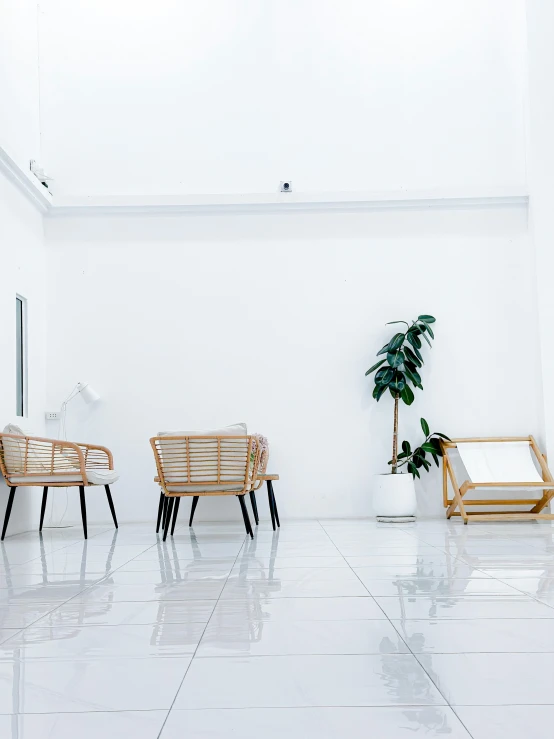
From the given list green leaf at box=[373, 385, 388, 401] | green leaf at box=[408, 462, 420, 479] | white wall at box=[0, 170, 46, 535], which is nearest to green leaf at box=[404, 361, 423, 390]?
green leaf at box=[373, 385, 388, 401]

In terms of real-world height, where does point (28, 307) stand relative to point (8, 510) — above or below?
above

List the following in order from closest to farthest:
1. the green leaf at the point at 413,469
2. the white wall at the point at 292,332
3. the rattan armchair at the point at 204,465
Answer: the rattan armchair at the point at 204,465, the green leaf at the point at 413,469, the white wall at the point at 292,332

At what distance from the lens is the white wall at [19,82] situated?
6344 millimetres

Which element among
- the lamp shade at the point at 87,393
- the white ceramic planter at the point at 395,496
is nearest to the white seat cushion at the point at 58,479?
the lamp shade at the point at 87,393

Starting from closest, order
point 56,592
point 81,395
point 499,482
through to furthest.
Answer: point 56,592 < point 499,482 < point 81,395

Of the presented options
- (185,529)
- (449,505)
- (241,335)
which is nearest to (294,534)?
(185,529)

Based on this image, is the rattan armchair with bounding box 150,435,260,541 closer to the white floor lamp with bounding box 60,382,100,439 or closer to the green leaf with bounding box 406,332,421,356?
the white floor lamp with bounding box 60,382,100,439

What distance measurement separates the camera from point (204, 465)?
4914mm

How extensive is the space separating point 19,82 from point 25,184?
3.26ft

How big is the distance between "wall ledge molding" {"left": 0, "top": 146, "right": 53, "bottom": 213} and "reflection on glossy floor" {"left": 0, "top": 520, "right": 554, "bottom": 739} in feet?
11.5

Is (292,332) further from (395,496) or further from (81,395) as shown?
(81,395)

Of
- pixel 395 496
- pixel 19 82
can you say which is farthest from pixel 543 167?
pixel 19 82

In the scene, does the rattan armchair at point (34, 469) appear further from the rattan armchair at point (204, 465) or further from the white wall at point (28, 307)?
the rattan armchair at point (204, 465)

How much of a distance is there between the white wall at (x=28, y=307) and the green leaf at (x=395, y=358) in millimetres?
3077
